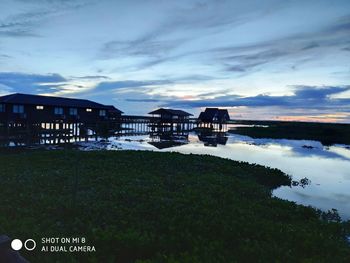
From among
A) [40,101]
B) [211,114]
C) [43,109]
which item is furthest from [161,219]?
[211,114]

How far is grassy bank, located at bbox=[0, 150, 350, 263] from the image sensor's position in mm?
7566

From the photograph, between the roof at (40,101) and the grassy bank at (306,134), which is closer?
the roof at (40,101)

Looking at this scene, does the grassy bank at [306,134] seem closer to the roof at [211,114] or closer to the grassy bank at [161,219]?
the roof at [211,114]

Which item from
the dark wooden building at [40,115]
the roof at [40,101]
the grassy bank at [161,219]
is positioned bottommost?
the grassy bank at [161,219]

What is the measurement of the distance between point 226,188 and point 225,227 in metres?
5.51

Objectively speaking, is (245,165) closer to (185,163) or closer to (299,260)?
(185,163)

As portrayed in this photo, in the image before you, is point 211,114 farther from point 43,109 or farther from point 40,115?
point 40,115

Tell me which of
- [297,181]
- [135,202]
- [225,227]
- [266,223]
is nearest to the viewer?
[225,227]

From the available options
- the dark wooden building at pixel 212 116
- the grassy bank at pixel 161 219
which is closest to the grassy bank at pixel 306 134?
the dark wooden building at pixel 212 116

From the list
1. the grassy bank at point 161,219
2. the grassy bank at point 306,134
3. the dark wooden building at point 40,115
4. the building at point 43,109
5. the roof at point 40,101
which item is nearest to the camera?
the grassy bank at point 161,219

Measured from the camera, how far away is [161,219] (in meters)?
9.66

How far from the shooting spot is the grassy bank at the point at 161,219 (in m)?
7.57

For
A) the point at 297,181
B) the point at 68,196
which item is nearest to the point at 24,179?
the point at 68,196

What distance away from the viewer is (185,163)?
21.3 metres
